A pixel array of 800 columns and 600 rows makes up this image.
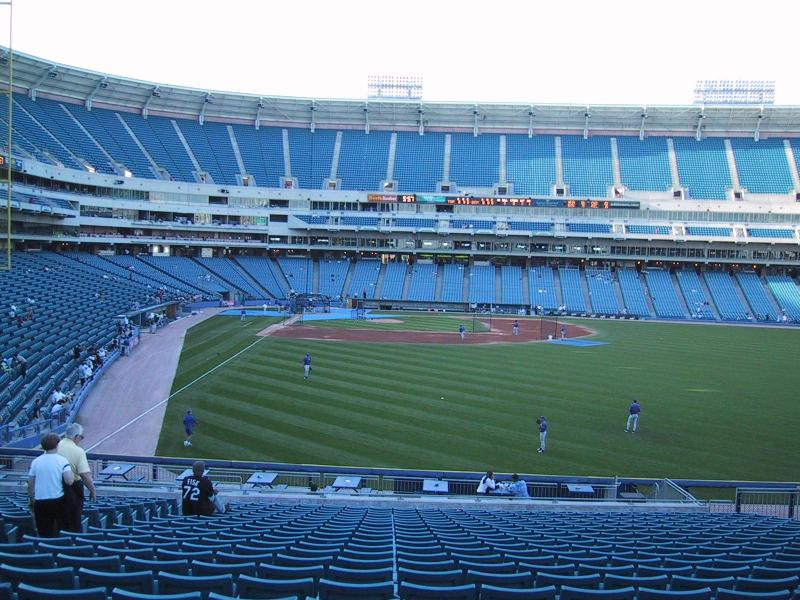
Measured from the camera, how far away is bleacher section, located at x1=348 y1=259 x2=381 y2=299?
234ft

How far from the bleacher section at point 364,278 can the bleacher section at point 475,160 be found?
645 inches

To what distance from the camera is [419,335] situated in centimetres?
4606

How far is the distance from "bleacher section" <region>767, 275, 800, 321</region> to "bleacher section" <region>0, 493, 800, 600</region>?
65.0 m

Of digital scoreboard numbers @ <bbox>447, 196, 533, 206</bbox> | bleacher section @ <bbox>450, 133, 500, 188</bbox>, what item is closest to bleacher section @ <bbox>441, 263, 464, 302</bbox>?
digital scoreboard numbers @ <bbox>447, 196, 533, 206</bbox>

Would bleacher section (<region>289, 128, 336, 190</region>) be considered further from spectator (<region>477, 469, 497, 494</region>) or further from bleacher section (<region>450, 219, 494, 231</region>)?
spectator (<region>477, 469, 497, 494</region>)

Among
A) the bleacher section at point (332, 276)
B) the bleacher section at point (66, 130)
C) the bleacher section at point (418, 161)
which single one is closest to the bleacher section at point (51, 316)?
the bleacher section at point (66, 130)

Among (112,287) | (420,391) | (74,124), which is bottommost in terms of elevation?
(420,391)

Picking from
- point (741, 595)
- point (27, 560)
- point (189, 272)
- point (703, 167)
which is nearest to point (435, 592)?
point (741, 595)

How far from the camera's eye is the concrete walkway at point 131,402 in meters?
19.5

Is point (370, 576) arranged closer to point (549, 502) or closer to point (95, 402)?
point (549, 502)

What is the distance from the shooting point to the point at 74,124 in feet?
217

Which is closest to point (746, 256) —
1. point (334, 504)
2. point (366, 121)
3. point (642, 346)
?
point (642, 346)

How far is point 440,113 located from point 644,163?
95.4ft

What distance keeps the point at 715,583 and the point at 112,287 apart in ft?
161
